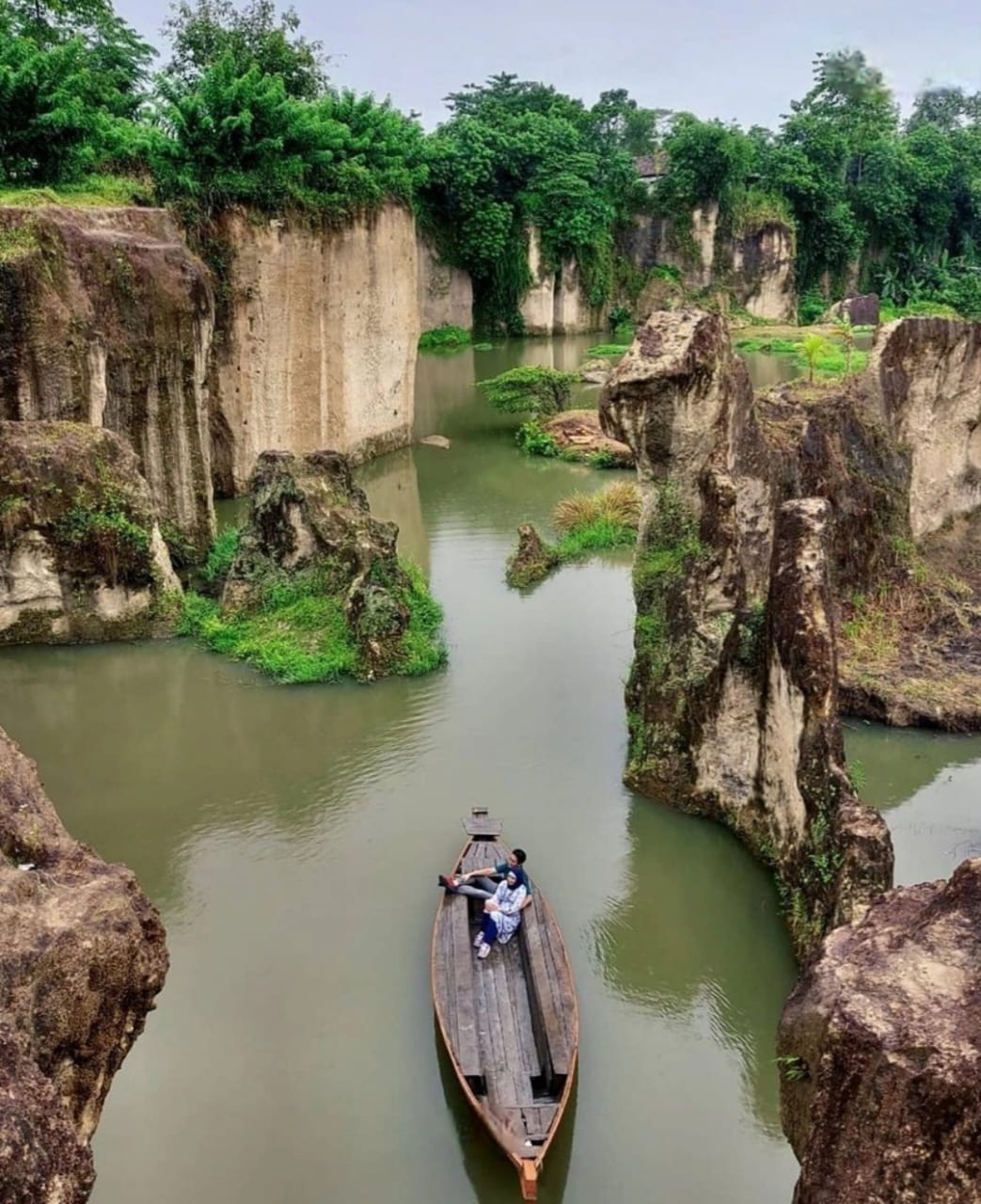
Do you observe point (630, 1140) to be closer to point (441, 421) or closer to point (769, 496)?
point (769, 496)

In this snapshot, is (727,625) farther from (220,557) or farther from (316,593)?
(220,557)

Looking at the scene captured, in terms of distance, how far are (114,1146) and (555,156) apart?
3891 centimetres

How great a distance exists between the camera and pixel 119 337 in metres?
14.5

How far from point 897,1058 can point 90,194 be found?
1738 centimetres

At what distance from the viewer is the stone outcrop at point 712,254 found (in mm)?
44688

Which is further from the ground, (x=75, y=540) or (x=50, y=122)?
(x=50, y=122)

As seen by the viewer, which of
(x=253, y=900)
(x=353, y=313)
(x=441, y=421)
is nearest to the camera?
(x=253, y=900)

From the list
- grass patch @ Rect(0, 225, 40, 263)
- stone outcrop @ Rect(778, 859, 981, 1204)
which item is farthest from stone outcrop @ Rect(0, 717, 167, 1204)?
grass patch @ Rect(0, 225, 40, 263)

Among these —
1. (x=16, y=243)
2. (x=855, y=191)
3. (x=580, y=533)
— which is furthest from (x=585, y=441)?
(x=855, y=191)

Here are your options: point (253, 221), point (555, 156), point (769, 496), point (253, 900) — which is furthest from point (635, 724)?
point (555, 156)

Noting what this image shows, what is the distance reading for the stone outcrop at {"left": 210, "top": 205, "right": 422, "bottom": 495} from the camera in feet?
63.2

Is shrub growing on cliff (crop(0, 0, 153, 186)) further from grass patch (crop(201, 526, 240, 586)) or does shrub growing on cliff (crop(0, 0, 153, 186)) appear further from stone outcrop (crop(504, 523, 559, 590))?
stone outcrop (crop(504, 523, 559, 590))

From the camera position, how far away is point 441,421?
1117 inches

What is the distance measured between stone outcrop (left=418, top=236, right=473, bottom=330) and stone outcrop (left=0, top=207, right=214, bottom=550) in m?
22.7
